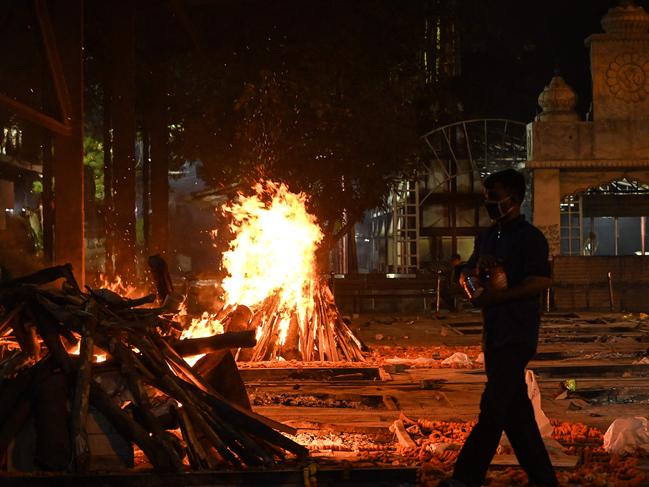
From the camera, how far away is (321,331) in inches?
529

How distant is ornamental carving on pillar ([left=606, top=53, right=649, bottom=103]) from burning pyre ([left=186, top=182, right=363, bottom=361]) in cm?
1250

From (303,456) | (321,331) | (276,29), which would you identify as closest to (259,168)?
(276,29)

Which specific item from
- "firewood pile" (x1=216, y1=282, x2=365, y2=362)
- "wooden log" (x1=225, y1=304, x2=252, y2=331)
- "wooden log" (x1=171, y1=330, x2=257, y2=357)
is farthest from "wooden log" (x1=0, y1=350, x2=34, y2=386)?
"firewood pile" (x1=216, y1=282, x2=365, y2=362)

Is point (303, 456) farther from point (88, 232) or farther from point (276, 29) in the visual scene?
point (88, 232)

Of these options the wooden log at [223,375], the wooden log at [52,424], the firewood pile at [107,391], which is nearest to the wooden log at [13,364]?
the firewood pile at [107,391]

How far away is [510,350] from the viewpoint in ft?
18.5

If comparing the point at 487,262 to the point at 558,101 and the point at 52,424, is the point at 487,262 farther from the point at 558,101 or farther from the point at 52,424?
the point at 558,101

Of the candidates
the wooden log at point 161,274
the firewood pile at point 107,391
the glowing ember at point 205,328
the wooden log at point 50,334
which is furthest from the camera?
the glowing ember at point 205,328

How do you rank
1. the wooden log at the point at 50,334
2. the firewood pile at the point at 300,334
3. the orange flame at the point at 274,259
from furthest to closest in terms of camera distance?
the orange flame at the point at 274,259, the firewood pile at the point at 300,334, the wooden log at the point at 50,334

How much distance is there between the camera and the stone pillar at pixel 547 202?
79.9 ft

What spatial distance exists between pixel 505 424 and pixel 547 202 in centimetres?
1942

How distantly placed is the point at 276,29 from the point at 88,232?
18.8 meters

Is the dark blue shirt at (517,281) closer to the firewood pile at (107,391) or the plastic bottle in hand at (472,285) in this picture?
the plastic bottle in hand at (472,285)

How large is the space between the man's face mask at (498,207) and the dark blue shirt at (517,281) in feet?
0.26
